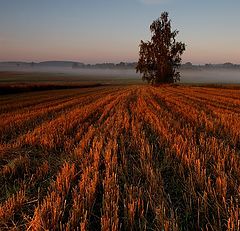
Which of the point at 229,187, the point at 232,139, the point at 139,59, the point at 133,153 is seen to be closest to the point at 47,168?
the point at 133,153

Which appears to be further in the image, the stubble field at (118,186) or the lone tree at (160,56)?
the lone tree at (160,56)

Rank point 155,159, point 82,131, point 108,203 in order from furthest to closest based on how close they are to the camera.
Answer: point 82,131, point 155,159, point 108,203

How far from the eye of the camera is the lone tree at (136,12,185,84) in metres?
50.9

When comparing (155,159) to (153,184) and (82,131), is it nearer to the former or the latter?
(153,184)

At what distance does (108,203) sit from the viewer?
11.0 ft

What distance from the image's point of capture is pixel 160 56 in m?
51.1

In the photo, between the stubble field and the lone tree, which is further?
the lone tree

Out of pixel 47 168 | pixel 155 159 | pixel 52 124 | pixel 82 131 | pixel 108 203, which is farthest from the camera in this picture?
pixel 52 124

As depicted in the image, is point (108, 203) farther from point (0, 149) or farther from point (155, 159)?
point (0, 149)

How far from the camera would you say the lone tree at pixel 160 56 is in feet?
167

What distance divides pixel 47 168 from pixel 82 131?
354 cm

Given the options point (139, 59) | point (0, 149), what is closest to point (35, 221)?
point (0, 149)

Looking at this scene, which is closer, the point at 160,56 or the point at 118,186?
the point at 118,186

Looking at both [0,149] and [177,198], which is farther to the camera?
[0,149]
